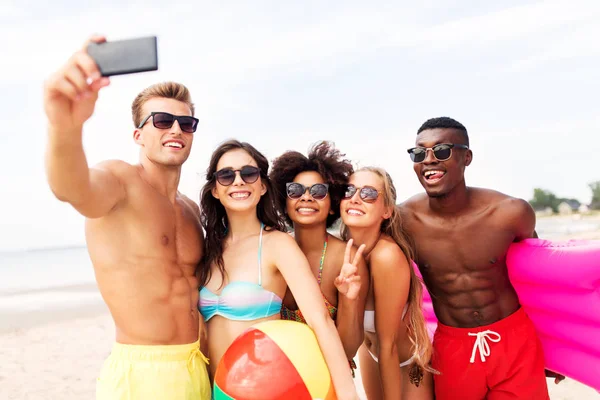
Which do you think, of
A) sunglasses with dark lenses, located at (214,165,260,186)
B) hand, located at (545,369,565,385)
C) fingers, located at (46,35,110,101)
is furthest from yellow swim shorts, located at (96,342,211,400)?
hand, located at (545,369,565,385)

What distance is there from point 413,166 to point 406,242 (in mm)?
600

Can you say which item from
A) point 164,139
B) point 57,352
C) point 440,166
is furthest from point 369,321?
point 57,352

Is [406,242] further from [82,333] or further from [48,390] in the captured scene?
[82,333]

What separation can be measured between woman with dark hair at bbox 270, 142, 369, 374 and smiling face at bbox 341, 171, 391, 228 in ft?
0.36

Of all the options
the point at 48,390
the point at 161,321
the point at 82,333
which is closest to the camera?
the point at 161,321

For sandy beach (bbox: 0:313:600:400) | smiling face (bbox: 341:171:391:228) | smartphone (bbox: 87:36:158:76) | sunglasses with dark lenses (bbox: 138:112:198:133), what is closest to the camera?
smartphone (bbox: 87:36:158:76)

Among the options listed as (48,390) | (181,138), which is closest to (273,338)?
(181,138)

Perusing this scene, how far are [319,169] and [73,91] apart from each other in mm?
2171

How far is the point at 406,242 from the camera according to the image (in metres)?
4.15

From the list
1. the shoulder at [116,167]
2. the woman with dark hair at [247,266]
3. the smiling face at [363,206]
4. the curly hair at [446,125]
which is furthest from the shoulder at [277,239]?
the curly hair at [446,125]

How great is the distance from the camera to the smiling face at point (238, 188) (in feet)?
11.3

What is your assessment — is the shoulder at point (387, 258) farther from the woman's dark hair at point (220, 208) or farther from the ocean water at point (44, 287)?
the ocean water at point (44, 287)

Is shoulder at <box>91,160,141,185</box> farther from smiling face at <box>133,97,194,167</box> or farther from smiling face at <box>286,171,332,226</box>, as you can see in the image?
smiling face at <box>286,171,332,226</box>

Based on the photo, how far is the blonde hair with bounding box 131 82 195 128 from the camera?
135 inches
